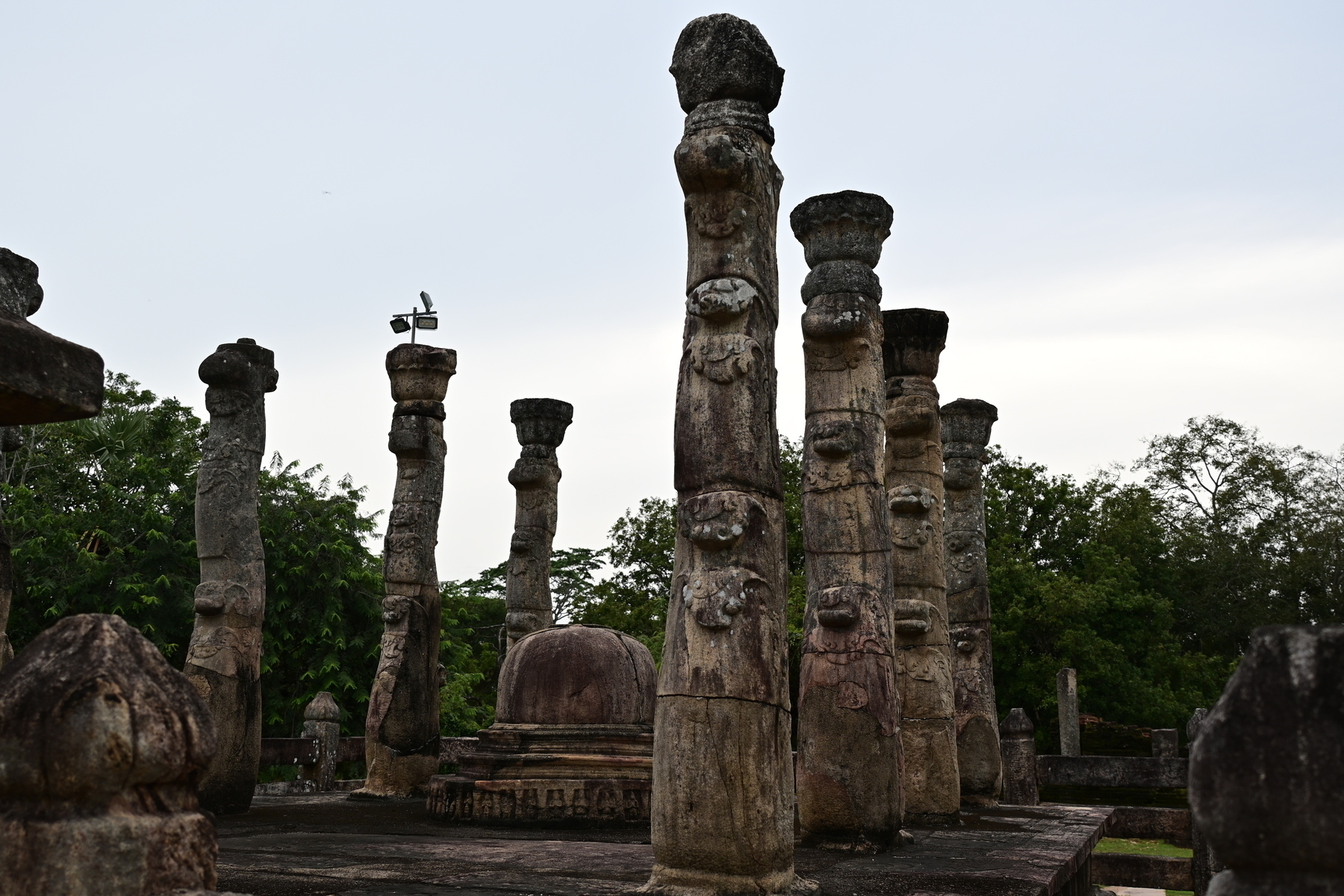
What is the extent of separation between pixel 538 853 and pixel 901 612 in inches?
A: 176

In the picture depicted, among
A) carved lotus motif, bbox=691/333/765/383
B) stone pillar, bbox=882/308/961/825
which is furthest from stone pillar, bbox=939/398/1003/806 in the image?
carved lotus motif, bbox=691/333/765/383

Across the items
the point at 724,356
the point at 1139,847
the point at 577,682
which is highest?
the point at 724,356

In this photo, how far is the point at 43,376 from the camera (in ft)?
11.3

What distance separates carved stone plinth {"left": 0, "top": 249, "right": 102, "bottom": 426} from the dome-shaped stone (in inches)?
Answer: 322

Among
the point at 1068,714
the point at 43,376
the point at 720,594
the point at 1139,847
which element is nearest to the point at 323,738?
the point at 720,594

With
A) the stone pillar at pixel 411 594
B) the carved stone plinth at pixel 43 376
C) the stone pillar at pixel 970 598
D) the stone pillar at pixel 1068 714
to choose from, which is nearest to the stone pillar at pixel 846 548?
the stone pillar at pixel 970 598

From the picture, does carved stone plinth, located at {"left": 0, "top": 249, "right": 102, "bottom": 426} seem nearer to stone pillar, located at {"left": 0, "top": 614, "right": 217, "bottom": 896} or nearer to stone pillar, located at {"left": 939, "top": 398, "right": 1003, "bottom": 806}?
stone pillar, located at {"left": 0, "top": 614, "right": 217, "bottom": 896}

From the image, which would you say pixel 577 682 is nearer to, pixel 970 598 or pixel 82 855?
pixel 970 598

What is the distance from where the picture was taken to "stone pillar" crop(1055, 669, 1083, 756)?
76.2 ft

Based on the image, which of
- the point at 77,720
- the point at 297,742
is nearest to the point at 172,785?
the point at 77,720

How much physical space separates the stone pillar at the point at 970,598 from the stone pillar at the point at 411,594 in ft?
20.3

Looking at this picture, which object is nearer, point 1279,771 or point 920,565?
point 1279,771

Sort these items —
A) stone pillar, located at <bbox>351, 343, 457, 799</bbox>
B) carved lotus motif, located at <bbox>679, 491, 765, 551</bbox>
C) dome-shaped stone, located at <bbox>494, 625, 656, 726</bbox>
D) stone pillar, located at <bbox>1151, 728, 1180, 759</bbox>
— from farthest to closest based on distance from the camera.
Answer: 1. stone pillar, located at <bbox>1151, 728, 1180, 759</bbox>
2. stone pillar, located at <bbox>351, 343, 457, 799</bbox>
3. dome-shaped stone, located at <bbox>494, 625, 656, 726</bbox>
4. carved lotus motif, located at <bbox>679, 491, 765, 551</bbox>

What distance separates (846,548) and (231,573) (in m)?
5.94
